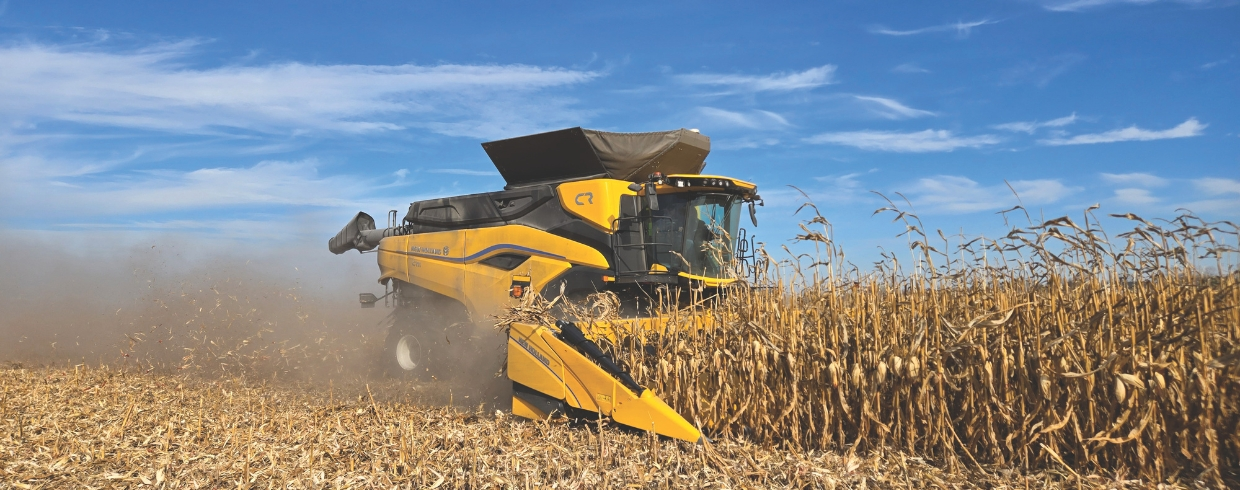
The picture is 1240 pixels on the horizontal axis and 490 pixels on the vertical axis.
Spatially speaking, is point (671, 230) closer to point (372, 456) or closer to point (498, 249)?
point (498, 249)

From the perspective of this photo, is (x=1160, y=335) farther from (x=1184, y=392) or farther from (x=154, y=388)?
(x=154, y=388)

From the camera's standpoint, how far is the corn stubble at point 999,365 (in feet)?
11.6

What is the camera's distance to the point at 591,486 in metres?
→ 3.79

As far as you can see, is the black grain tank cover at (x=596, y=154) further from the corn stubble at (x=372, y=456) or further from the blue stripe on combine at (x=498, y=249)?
the corn stubble at (x=372, y=456)

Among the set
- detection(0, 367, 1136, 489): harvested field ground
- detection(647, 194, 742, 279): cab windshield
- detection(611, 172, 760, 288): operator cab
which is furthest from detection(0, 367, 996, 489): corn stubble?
detection(647, 194, 742, 279): cab windshield

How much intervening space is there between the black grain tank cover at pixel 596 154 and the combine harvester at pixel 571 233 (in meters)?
0.01

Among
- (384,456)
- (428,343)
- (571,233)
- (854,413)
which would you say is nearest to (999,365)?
(854,413)

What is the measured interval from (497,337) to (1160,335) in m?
6.00

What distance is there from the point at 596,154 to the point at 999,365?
5129 mm

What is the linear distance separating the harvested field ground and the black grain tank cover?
3337mm

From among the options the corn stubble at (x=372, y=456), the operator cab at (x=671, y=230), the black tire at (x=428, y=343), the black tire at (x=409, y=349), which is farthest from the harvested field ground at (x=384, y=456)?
the black tire at (x=409, y=349)

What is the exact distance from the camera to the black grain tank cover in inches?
328

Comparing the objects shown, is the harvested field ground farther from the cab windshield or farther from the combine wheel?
the combine wheel

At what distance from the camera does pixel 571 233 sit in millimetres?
8164
